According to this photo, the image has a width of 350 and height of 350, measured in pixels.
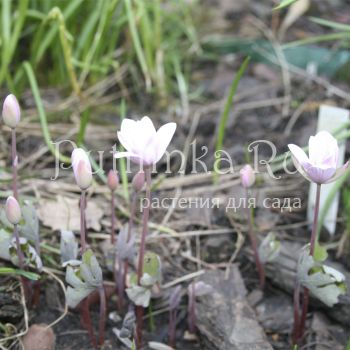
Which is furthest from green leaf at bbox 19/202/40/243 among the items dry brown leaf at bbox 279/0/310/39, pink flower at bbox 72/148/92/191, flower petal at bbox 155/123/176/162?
dry brown leaf at bbox 279/0/310/39

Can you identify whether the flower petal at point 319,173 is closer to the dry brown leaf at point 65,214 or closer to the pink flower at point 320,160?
the pink flower at point 320,160

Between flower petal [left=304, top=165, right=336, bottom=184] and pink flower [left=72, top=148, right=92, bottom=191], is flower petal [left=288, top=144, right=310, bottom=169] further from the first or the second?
pink flower [left=72, top=148, right=92, bottom=191]

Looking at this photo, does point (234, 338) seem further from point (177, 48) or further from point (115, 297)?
point (177, 48)

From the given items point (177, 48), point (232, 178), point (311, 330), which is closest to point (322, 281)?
point (311, 330)

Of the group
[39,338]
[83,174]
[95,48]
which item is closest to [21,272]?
[39,338]

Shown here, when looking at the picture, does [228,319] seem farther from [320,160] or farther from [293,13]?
[293,13]

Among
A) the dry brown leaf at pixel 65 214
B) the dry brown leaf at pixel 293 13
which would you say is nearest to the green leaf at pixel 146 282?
the dry brown leaf at pixel 65 214
